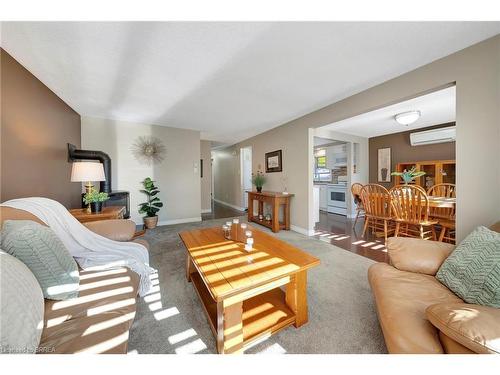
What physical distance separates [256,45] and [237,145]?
4519 millimetres

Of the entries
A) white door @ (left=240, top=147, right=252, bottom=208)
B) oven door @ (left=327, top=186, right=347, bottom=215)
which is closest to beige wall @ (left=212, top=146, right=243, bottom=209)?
white door @ (left=240, top=147, right=252, bottom=208)

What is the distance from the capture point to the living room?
0.89m

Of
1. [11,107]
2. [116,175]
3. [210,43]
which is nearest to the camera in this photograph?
[210,43]

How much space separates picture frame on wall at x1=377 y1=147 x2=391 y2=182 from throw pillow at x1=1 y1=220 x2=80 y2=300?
6.01 m

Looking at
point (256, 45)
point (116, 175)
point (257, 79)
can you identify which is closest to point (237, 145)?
point (116, 175)

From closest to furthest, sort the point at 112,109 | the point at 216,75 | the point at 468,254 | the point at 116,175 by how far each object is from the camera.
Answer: the point at 468,254, the point at 216,75, the point at 112,109, the point at 116,175

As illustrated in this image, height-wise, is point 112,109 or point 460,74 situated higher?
point 112,109

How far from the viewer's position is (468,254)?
1.05 m

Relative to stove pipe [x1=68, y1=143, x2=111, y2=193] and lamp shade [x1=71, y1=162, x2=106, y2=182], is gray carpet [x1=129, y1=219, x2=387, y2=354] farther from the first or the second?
stove pipe [x1=68, y1=143, x2=111, y2=193]

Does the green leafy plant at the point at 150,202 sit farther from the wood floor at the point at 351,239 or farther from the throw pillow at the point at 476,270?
the throw pillow at the point at 476,270

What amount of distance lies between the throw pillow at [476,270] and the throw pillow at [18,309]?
1947 millimetres

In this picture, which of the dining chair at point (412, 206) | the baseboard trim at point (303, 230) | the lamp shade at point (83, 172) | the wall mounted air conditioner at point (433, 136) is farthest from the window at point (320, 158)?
the lamp shade at point (83, 172)

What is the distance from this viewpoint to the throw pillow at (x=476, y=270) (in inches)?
34.9
